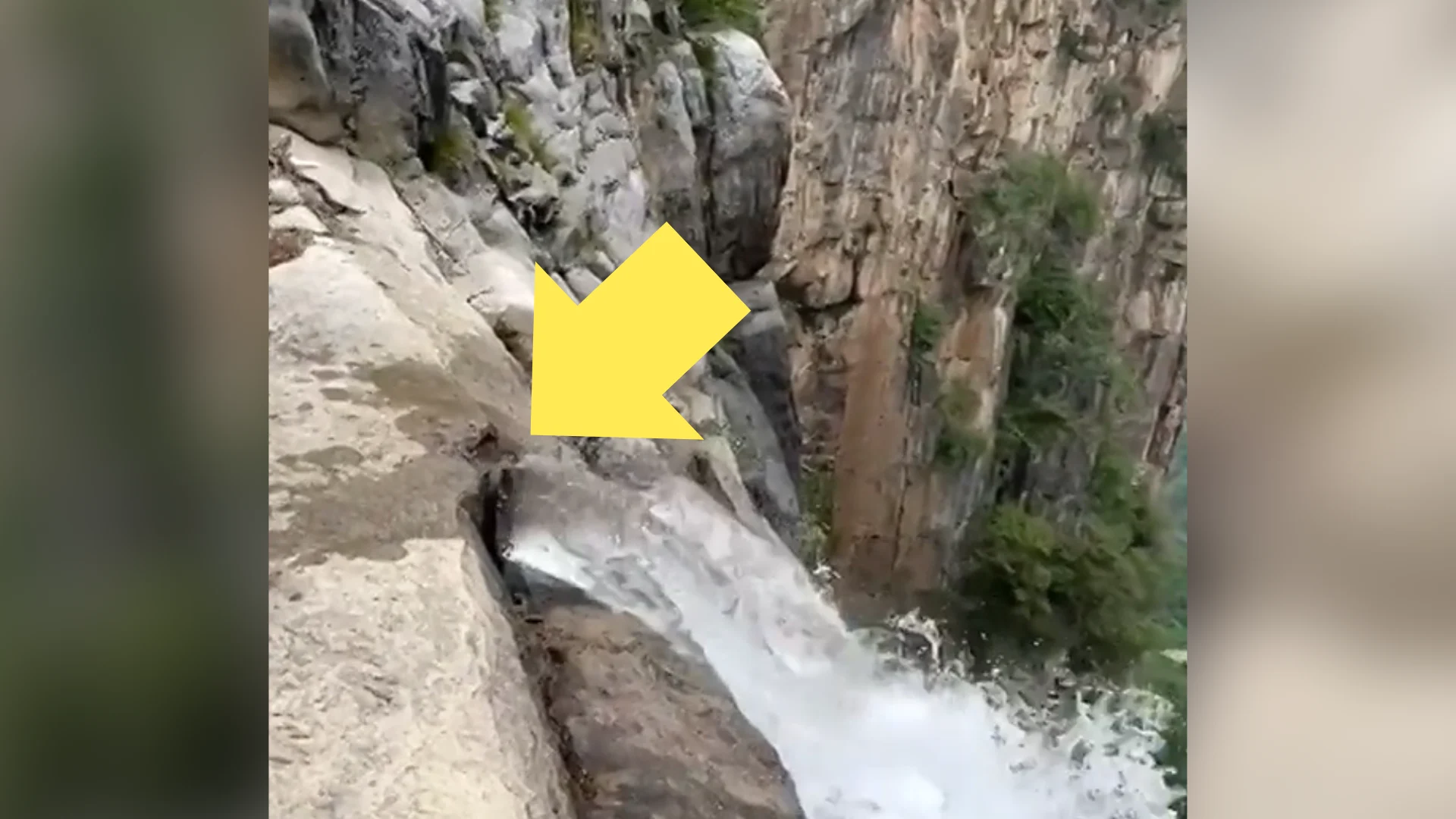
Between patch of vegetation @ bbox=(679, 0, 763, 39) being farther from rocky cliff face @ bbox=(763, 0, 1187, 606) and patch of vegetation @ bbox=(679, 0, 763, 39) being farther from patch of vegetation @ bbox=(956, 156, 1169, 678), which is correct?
patch of vegetation @ bbox=(956, 156, 1169, 678)

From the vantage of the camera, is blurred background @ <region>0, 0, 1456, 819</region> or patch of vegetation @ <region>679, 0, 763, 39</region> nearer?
blurred background @ <region>0, 0, 1456, 819</region>

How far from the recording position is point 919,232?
0.88m

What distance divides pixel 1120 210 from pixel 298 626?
84 cm

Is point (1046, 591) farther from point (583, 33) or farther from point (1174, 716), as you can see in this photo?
point (583, 33)

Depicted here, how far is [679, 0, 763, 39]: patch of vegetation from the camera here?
2.92 ft

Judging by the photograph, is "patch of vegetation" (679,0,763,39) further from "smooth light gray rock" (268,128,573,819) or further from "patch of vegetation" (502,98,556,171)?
Answer: "smooth light gray rock" (268,128,573,819)

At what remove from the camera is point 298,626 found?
887mm

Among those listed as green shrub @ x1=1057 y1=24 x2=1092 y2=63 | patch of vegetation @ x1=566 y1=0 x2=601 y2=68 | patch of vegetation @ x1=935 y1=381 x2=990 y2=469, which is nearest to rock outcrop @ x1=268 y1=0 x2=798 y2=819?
patch of vegetation @ x1=566 y1=0 x2=601 y2=68

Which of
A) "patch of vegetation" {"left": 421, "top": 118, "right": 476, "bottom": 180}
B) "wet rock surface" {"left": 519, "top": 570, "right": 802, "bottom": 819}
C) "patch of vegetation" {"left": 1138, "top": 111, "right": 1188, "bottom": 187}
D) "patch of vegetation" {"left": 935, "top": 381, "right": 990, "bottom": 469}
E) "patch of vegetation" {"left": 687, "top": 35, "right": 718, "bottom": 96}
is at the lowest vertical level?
"wet rock surface" {"left": 519, "top": 570, "right": 802, "bottom": 819}

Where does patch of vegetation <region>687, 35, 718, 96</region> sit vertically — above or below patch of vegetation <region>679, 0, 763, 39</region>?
below
